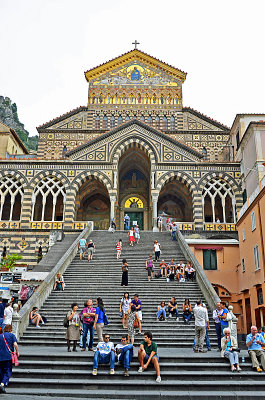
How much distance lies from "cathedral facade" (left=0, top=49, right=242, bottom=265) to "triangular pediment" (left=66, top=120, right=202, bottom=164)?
89 millimetres

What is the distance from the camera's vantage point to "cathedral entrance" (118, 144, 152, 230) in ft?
118

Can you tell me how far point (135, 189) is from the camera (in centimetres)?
3725

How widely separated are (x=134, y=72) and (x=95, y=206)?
16.7 metres

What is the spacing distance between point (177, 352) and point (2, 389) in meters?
5.26

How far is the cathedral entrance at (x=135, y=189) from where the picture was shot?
35844mm

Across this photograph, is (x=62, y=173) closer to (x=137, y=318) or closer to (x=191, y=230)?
(x=191, y=230)

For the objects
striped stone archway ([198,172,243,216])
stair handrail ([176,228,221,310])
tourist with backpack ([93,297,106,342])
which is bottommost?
tourist with backpack ([93,297,106,342])

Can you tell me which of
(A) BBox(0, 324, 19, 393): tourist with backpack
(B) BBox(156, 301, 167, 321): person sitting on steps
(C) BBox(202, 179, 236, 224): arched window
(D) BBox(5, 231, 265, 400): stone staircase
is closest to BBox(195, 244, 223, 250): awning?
(C) BBox(202, 179, 236, 224): arched window

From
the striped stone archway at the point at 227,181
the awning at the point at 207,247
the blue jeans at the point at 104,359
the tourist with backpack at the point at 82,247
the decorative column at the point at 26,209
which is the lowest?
the blue jeans at the point at 104,359

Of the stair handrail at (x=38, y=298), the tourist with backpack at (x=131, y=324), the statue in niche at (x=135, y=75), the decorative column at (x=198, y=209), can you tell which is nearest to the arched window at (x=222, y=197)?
the decorative column at (x=198, y=209)

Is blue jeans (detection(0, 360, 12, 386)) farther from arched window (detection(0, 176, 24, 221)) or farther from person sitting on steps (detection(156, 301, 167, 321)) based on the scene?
arched window (detection(0, 176, 24, 221))

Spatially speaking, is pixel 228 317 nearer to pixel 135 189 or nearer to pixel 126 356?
pixel 126 356

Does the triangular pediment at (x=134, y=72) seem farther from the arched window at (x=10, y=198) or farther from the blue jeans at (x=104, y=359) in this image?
the blue jeans at (x=104, y=359)

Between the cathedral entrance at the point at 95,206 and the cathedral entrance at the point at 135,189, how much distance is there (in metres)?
1.46
